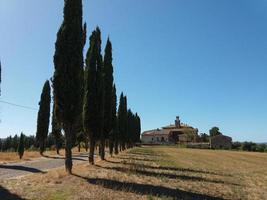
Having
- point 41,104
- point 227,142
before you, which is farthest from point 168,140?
point 41,104

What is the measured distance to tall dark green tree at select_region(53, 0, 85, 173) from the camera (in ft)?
63.7

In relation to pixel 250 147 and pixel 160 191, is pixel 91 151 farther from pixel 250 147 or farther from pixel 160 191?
pixel 250 147

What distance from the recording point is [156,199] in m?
11.1

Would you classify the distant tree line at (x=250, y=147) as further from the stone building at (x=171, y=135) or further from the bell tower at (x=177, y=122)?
the bell tower at (x=177, y=122)

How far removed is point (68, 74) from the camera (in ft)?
63.9

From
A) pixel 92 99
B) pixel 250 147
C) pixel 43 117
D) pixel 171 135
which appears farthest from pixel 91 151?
pixel 171 135

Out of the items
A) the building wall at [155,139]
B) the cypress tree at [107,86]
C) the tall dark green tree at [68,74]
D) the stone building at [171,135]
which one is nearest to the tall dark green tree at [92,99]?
the cypress tree at [107,86]

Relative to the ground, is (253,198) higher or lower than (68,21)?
lower

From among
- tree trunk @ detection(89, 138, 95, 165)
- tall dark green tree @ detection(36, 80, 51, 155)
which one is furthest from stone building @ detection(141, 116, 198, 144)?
tree trunk @ detection(89, 138, 95, 165)

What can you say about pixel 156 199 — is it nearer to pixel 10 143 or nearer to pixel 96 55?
pixel 96 55

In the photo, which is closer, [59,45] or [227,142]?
[59,45]

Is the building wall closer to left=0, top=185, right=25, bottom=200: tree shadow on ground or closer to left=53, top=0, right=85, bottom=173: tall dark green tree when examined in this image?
left=53, top=0, right=85, bottom=173: tall dark green tree

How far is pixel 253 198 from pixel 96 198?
6258 mm

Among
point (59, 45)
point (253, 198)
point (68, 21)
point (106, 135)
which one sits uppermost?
point (68, 21)
